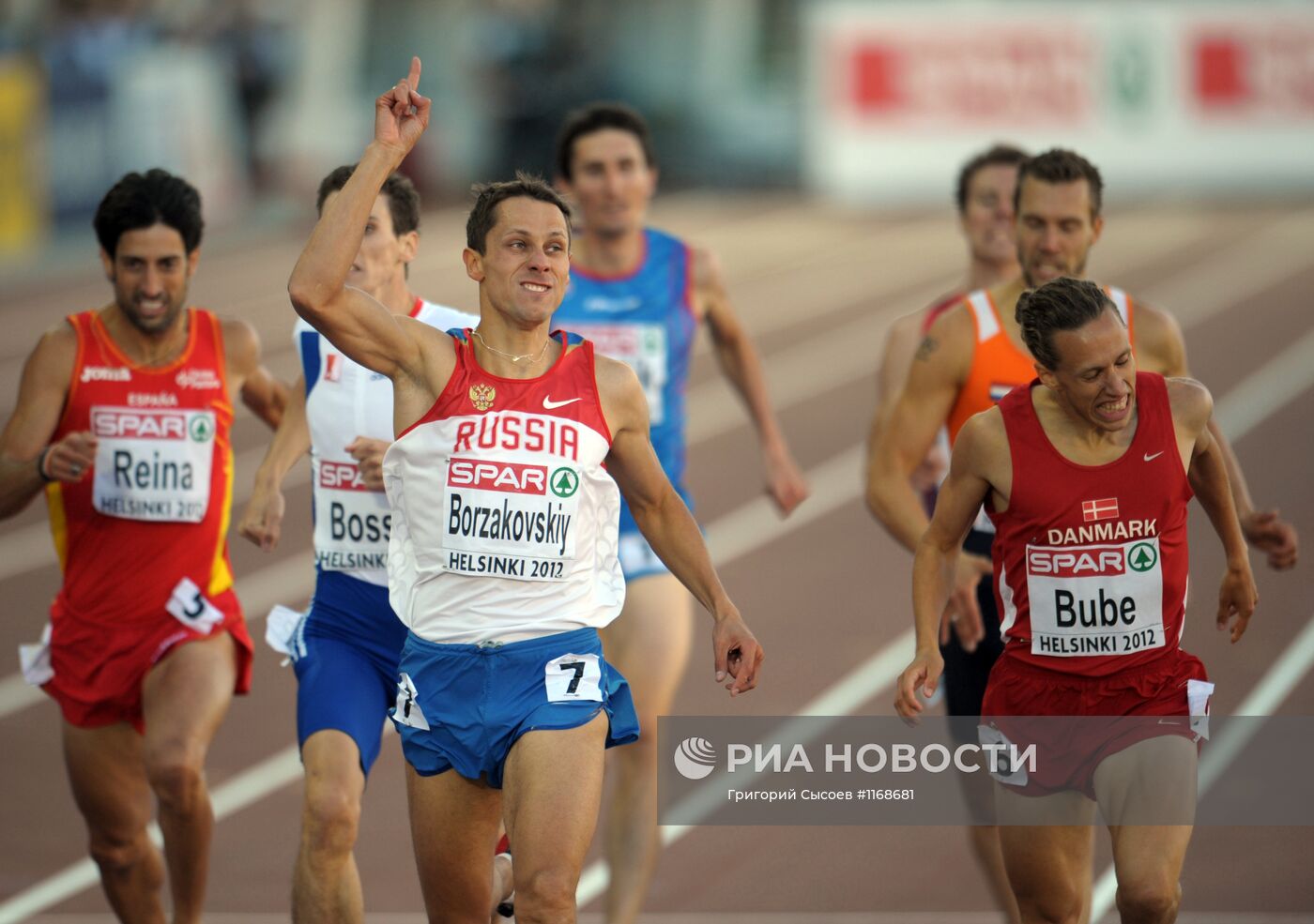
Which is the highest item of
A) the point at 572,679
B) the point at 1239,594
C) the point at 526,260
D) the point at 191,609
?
the point at 526,260

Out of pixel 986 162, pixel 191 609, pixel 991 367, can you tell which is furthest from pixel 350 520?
pixel 986 162

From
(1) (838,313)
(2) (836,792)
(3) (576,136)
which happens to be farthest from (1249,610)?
(1) (838,313)

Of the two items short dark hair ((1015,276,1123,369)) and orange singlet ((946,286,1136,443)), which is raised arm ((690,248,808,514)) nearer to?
orange singlet ((946,286,1136,443))

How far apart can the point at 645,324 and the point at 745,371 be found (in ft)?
1.72

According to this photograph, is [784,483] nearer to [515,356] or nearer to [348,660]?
[348,660]

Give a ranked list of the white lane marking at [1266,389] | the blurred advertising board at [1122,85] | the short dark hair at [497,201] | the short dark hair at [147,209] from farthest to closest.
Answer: the blurred advertising board at [1122,85]
the white lane marking at [1266,389]
the short dark hair at [147,209]
the short dark hair at [497,201]

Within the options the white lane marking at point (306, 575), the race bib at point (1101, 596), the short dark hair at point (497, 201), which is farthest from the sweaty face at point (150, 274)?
the race bib at point (1101, 596)

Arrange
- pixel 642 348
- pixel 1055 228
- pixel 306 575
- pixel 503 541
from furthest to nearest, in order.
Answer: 1. pixel 306 575
2. pixel 642 348
3. pixel 1055 228
4. pixel 503 541

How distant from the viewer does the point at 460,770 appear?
4.83 meters

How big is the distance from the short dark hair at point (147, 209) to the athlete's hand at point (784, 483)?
227 cm

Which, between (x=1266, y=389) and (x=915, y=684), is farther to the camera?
(x=1266, y=389)

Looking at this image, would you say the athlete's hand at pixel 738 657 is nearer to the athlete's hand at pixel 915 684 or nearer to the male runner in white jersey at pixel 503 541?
the male runner in white jersey at pixel 503 541

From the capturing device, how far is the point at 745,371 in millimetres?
7391

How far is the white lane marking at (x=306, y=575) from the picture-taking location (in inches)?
276
